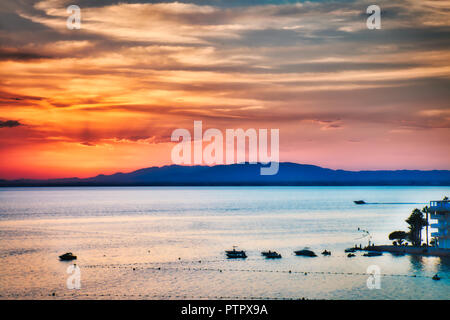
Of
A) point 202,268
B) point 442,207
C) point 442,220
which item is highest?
point 442,207

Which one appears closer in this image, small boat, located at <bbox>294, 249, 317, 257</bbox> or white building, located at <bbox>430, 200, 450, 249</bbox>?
white building, located at <bbox>430, 200, 450, 249</bbox>

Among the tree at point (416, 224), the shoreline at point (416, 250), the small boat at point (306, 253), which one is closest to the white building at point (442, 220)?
the shoreline at point (416, 250)

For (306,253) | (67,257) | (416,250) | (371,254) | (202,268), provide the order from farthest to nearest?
(306,253)
(67,257)
(371,254)
(416,250)
(202,268)

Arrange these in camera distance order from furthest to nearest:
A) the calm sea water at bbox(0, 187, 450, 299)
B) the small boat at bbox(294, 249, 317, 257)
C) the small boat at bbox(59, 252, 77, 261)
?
the small boat at bbox(294, 249, 317, 257)
the small boat at bbox(59, 252, 77, 261)
the calm sea water at bbox(0, 187, 450, 299)

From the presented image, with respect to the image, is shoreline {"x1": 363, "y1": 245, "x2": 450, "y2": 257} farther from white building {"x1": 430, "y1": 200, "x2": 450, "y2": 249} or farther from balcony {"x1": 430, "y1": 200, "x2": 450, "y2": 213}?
balcony {"x1": 430, "y1": 200, "x2": 450, "y2": 213}

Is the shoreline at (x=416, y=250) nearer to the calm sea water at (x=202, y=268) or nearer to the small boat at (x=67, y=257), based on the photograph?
the calm sea water at (x=202, y=268)

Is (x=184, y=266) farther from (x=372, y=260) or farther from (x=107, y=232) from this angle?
(x=107, y=232)

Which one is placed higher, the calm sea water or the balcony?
the balcony

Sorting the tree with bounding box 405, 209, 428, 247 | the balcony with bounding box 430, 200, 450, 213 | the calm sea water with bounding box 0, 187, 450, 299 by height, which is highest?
the balcony with bounding box 430, 200, 450, 213

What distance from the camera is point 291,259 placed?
69.3 metres

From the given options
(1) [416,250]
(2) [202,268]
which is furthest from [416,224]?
(2) [202,268]

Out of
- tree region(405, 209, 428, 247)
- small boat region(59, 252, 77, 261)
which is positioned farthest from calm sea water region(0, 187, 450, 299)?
tree region(405, 209, 428, 247)

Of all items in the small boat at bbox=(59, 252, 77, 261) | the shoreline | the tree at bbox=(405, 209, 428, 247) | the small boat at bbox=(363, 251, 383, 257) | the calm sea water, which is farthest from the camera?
the small boat at bbox=(59, 252, 77, 261)

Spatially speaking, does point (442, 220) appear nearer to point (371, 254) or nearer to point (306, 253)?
point (371, 254)
